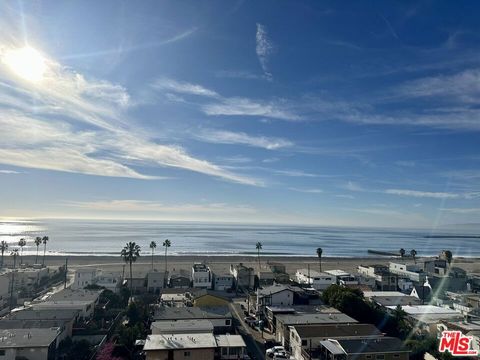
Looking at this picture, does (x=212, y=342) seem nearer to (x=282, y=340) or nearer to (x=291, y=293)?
(x=282, y=340)

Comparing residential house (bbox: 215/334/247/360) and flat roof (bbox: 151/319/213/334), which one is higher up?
flat roof (bbox: 151/319/213/334)

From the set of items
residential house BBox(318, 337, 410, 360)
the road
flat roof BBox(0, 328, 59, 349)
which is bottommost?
the road

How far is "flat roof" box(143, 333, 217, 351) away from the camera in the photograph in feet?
87.4

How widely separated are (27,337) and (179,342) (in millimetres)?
12815

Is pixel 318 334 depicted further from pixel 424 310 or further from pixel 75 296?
pixel 75 296

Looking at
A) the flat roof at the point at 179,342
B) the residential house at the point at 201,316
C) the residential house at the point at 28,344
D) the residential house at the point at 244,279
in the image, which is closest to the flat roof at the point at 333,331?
the residential house at the point at 201,316

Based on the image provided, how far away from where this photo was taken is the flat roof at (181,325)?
102ft

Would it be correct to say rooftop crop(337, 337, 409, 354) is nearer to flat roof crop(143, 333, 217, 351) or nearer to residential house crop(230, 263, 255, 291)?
flat roof crop(143, 333, 217, 351)

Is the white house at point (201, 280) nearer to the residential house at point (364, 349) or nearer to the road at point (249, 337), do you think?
the road at point (249, 337)

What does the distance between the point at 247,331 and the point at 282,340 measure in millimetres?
4906

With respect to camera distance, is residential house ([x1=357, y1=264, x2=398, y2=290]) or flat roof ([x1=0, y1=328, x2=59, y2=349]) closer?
flat roof ([x1=0, y1=328, x2=59, y2=349])

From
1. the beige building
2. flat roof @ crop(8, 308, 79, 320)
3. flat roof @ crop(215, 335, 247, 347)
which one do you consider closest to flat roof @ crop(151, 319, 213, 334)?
flat roof @ crop(215, 335, 247, 347)

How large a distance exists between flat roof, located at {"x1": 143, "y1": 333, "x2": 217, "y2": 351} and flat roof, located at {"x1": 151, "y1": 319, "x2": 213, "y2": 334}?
151 cm

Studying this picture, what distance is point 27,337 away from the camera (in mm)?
28188
